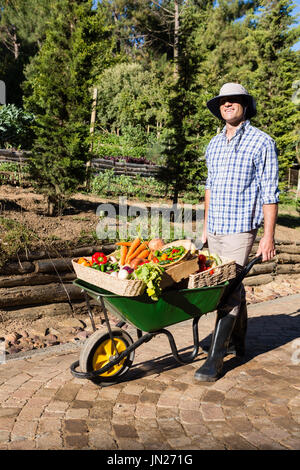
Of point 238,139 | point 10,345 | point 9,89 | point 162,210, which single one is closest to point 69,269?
point 10,345

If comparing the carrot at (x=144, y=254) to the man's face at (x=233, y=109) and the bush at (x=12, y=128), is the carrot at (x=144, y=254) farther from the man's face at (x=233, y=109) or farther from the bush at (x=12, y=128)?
the bush at (x=12, y=128)

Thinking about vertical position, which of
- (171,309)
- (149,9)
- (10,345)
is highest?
(149,9)

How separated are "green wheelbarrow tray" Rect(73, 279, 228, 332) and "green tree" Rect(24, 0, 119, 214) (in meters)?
3.88

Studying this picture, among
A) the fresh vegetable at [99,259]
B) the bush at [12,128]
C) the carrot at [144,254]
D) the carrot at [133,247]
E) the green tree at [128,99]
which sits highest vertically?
the green tree at [128,99]

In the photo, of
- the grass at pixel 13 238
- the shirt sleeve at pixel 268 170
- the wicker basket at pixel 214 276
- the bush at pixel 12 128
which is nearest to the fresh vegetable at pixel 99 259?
the wicker basket at pixel 214 276

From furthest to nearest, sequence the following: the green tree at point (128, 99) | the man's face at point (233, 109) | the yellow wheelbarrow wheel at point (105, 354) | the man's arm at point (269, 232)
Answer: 1. the green tree at point (128, 99)
2. the man's face at point (233, 109)
3. the man's arm at point (269, 232)
4. the yellow wheelbarrow wheel at point (105, 354)

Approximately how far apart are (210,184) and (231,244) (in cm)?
54

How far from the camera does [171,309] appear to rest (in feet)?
10.1

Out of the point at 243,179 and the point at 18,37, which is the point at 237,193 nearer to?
the point at 243,179

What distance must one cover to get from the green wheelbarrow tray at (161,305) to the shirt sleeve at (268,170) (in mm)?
700

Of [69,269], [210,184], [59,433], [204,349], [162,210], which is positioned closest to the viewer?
[59,433]

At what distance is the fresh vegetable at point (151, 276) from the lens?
9.16 feet

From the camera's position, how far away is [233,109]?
343 cm

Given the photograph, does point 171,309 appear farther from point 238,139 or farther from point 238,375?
point 238,139
